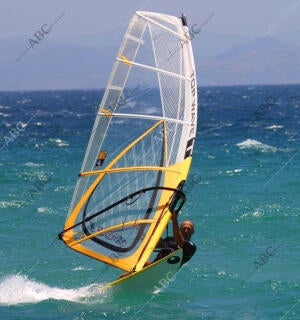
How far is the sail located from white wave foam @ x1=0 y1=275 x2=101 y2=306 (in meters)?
1.04

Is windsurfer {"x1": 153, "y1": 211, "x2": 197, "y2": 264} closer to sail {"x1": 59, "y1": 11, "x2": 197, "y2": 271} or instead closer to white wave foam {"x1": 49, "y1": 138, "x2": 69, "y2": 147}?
sail {"x1": 59, "y1": 11, "x2": 197, "y2": 271}

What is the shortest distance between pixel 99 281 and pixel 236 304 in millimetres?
3172

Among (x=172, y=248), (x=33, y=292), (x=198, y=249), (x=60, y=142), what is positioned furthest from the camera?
(x=60, y=142)

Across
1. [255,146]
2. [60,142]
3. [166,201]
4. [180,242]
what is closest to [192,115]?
[166,201]

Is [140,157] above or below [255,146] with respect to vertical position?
above

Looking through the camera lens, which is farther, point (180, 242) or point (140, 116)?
point (140, 116)

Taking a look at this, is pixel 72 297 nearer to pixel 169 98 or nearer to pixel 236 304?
pixel 236 304

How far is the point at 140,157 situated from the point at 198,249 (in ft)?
16.1

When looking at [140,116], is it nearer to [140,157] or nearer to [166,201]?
[140,157]

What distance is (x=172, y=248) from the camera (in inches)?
593

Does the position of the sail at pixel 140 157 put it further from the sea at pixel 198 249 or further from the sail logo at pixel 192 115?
the sea at pixel 198 249

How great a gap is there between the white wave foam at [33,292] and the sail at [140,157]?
1.04 m

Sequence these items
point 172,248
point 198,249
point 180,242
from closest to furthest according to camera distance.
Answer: point 180,242
point 172,248
point 198,249

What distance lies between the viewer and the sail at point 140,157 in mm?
14930
